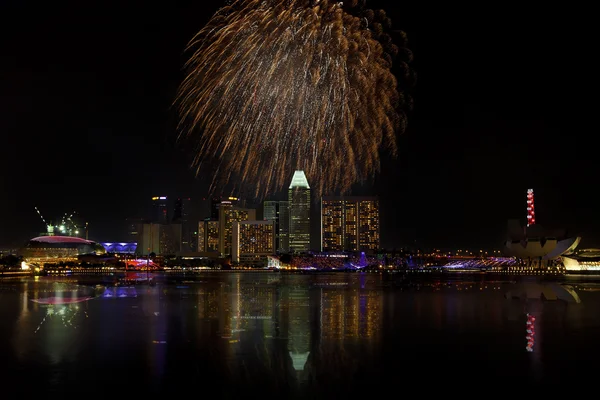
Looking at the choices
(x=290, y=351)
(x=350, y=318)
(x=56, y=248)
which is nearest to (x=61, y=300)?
(x=350, y=318)

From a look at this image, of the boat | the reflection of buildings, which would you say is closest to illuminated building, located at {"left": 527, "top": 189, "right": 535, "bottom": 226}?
the reflection of buildings

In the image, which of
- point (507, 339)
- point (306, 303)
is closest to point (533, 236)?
point (306, 303)

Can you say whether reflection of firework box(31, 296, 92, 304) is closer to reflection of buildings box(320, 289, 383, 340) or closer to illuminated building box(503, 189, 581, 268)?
reflection of buildings box(320, 289, 383, 340)

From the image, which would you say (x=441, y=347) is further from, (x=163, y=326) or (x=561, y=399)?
(x=163, y=326)

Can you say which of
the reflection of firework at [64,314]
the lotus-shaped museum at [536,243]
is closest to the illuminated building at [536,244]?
the lotus-shaped museum at [536,243]

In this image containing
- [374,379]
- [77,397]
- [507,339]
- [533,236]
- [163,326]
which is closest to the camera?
[77,397]
